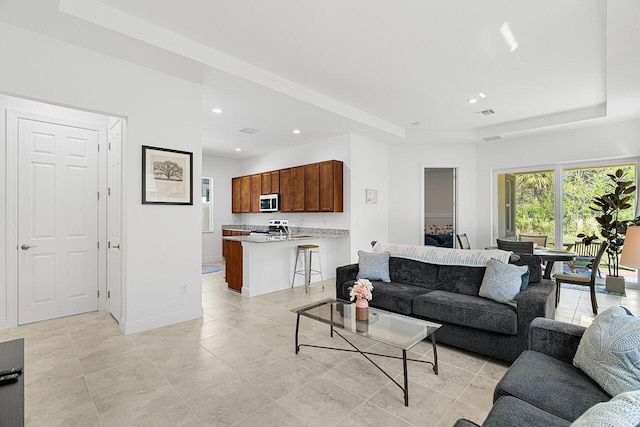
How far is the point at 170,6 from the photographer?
2.58m

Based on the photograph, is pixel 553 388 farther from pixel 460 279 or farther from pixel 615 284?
pixel 615 284

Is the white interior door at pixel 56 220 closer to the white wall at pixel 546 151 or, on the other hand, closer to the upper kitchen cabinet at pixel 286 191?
the upper kitchen cabinet at pixel 286 191

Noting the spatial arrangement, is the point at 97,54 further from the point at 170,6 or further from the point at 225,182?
the point at 225,182

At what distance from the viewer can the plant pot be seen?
4.95m

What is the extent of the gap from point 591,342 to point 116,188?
4.37m

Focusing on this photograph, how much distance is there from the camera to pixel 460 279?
333 cm

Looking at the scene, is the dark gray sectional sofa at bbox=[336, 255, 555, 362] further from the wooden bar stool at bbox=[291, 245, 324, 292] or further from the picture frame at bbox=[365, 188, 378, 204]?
the picture frame at bbox=[365, 188, 378, 204]

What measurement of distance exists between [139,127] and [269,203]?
411 cm

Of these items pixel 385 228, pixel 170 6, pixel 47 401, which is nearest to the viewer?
pixel 47 401

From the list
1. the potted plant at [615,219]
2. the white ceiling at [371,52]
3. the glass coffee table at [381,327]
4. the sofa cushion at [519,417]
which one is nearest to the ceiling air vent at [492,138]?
the white ceiling at [371,52]

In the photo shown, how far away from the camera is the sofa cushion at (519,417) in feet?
4.13

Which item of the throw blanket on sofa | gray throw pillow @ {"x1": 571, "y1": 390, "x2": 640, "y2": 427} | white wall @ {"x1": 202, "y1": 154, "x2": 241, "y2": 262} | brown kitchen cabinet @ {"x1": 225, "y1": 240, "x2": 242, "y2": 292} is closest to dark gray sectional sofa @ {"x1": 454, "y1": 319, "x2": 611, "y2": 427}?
gray throw pillow @ {"x1": 571, "y1": 390, "x2": 640, "y2": 427}

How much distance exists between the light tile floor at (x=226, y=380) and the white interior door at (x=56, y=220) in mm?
379

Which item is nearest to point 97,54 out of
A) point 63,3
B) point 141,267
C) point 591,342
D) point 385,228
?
point 63,3
